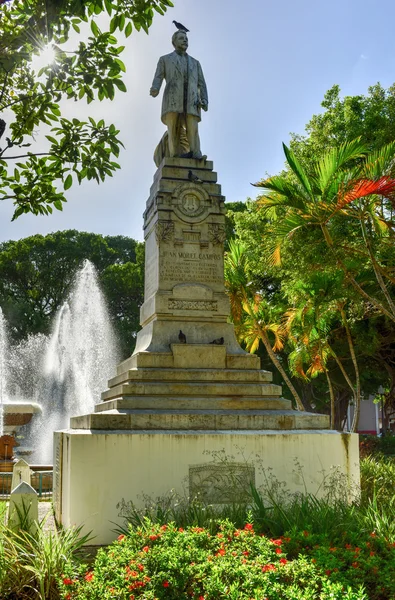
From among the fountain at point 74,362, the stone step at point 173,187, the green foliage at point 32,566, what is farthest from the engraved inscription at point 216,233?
the fountain at point 74,362

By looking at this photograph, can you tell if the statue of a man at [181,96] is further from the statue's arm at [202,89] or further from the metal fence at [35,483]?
the metal fence at [35,483]

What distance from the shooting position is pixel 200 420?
26.3 ft

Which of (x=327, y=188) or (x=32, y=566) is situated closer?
(x=32, y=566)

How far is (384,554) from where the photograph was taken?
5168 mm

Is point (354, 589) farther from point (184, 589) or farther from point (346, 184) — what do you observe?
point (346, 184)

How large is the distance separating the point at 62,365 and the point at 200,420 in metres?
19.8

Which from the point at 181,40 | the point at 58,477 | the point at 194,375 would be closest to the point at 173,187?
the point at 181,40

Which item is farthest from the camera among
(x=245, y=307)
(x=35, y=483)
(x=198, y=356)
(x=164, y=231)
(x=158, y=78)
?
(x=245, y=307)

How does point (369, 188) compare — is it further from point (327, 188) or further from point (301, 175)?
point (301, 175)

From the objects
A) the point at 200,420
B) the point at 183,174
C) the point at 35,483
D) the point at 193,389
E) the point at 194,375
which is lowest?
the point at 35,483

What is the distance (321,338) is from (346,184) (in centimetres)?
679

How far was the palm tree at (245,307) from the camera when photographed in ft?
54.1

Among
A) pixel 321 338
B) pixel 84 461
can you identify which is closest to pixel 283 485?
pixel 84 461

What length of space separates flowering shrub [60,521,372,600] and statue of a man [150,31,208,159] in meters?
7.14
